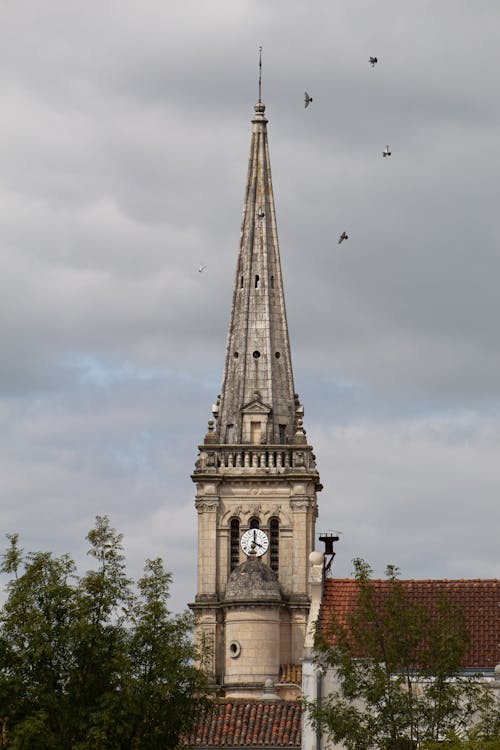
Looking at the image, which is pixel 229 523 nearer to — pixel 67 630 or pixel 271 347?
pixel 271 347

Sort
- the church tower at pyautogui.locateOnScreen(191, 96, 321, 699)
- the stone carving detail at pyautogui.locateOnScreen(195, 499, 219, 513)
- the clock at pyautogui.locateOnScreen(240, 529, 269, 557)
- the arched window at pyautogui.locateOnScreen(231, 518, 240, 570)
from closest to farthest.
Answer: the church tower at pyautogui.locateOnScreen(191, 96, 321, 699)
the clock at pyautogui.locateOnScreen(240, 529, 269, 557)
the arched window at pyautogui.locateOnScreen(231, 518, 240, 570)
the stone carving detail at pyautogui.locateOnScreen(195, 499, 219, 513)

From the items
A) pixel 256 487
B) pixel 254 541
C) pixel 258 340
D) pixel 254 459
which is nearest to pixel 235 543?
pixel 254 541

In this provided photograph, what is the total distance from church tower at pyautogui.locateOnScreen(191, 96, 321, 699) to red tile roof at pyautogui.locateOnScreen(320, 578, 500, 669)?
181 feet

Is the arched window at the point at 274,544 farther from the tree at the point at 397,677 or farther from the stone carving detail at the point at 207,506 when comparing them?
the tree at the point at 397,677

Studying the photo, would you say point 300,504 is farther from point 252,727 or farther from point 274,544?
point 252,727

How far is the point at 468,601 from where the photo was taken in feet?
264

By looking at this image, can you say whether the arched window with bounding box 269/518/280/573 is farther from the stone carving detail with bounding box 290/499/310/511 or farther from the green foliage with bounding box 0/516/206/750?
the green foliage with bounding box 0/516/206/750

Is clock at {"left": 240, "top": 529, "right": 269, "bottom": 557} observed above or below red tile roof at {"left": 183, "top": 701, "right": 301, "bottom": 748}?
above

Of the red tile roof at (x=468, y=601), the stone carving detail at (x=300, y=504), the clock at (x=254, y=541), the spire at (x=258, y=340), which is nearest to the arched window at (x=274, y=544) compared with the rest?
the clock at (x=254, y=541)

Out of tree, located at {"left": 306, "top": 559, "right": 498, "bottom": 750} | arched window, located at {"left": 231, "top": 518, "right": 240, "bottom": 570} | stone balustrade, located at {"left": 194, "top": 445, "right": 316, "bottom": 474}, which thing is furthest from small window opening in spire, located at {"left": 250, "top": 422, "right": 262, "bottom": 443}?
tree, located at {"left": 306, "top": 559, "right": 498, "bottom": 750}

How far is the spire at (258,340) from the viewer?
515 ft

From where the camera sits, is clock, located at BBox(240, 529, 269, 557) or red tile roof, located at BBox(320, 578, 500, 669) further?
clock, located at BBox(240, 529, 269, 557)

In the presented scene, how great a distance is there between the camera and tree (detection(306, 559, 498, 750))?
66.1 meters

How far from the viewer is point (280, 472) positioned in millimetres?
153500
